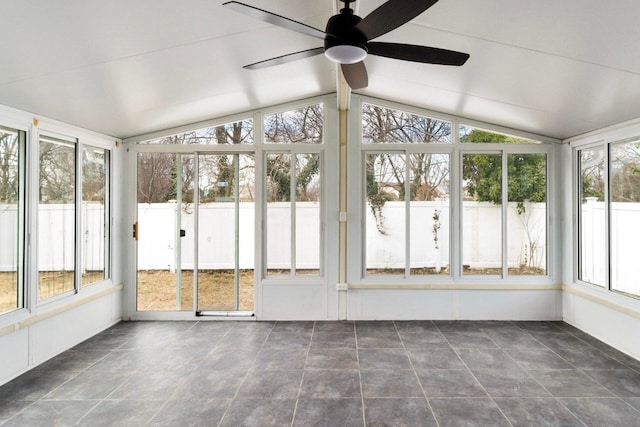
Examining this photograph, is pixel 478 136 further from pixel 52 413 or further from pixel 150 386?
pixel 52 413

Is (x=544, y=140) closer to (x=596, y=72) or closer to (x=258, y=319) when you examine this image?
(x=596, y=72)

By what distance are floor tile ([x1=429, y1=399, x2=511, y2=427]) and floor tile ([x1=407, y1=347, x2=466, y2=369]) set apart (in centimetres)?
59

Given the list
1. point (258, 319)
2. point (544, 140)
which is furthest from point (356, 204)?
point (544, 140)

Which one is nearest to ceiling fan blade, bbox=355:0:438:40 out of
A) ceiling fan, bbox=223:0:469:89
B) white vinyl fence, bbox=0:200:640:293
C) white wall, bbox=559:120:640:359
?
ceiling fan, bbox=223:0:469:89

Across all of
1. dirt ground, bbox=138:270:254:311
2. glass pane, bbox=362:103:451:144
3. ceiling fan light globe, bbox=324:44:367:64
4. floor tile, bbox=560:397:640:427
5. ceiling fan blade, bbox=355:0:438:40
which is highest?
Result: glass pane, bbox=362:103:451:144

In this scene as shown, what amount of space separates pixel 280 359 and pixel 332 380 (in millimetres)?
653

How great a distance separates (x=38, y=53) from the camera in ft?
7.72

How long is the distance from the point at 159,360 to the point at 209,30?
2.93 m

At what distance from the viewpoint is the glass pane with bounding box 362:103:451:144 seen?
4.82 metres

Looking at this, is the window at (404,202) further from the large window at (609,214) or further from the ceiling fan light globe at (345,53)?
the ceiling fan light globe at (345,53)

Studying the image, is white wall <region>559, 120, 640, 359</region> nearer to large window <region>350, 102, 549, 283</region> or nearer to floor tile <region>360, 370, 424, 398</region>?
large window <region>350, 102, 549, 283</region>

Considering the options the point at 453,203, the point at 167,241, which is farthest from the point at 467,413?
the point at 167,241

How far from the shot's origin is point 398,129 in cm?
485

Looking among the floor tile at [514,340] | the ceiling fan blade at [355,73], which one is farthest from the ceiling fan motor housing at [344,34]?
the floor tile at [514,340]
